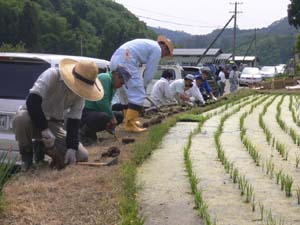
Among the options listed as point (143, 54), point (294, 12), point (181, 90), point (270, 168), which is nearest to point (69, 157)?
point (270, 168)

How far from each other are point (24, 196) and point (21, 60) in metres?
2.36

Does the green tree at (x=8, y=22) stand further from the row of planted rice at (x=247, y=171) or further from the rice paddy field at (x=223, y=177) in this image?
the rice paddy field at (x=223, y=177)

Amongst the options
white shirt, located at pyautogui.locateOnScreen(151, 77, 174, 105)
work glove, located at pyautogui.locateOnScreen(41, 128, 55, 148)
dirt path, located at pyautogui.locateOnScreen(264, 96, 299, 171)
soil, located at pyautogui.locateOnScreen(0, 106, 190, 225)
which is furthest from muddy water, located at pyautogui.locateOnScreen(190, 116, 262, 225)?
white shirt, located at pyautogui.locateOnScreen(151, 77, 174, 105)

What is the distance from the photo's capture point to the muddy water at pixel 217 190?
403 centimetres

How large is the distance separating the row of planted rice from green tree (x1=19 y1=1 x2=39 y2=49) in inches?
2091

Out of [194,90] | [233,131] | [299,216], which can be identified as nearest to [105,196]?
Result: [299,216]

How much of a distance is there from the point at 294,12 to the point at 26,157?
3562 cm

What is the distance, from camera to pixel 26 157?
5.67 meters

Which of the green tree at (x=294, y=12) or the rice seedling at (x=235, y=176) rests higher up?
the green tree at (x=294, y=12)

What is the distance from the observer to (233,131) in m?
8.95

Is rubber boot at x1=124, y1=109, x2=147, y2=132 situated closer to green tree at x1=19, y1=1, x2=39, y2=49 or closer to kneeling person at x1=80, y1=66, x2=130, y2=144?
kneeling person at x1=80, y1=66, x2=130, y2=144

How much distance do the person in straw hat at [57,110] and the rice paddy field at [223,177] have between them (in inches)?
33.6

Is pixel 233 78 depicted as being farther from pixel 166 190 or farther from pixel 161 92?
pixel 166 190

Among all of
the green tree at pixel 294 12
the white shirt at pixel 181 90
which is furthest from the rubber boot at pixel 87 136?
the green tree at pixel 294 12
